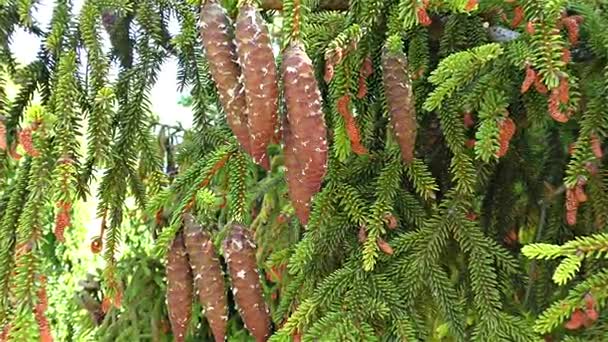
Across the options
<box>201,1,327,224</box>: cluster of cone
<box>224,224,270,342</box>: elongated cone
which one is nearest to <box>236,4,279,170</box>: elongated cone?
<box>201,1,327,224</box>: cluster of cone

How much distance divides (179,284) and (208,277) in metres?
0.06

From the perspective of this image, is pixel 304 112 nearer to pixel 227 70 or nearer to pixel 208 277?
pixel 227 70

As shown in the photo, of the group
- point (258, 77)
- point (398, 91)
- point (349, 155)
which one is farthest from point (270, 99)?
point (349, 155)

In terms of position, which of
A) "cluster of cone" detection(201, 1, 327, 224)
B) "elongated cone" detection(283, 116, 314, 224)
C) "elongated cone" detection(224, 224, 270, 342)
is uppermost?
"cluster of cone" detection(201, 1, 327, 224)

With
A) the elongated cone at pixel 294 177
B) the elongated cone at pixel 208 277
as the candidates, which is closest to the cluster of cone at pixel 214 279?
the elongated cone at pixel 208 277

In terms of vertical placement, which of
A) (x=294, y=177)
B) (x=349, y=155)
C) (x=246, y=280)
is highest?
(x=349, y=155)

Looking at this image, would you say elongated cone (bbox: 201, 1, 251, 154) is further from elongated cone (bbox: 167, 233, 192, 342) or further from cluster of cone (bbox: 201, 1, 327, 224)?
elongated cone (bbox: 167, 233, 192, 342)

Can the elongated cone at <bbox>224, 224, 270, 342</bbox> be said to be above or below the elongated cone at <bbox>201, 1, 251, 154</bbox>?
below

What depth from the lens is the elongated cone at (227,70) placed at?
0.86 meters

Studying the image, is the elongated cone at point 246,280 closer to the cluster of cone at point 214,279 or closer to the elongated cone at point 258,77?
the cluster of cone at point 214,279

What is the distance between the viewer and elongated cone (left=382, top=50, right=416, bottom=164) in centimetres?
102

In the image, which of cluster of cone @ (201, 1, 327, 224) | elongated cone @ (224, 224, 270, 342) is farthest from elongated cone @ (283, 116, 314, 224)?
elongated cone @ (224, 224, 270, 342)

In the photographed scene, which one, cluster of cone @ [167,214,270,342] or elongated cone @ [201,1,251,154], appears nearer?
elongated cone @ [201,1,251,154]

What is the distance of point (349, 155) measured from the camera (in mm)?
1350
